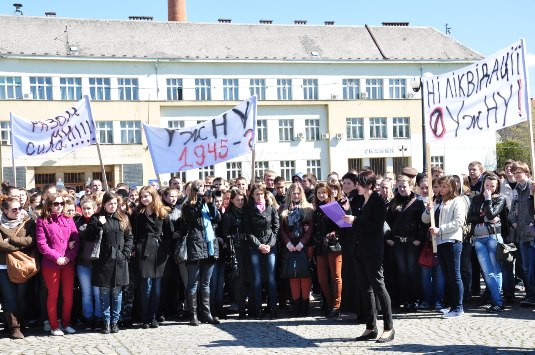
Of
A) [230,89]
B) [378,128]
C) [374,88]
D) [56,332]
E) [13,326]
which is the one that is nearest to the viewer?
[13,326]

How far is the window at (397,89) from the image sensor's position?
183 feet

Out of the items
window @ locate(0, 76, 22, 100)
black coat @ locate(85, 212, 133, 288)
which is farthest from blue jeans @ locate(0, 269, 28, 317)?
window @ locate(0, 76, 22, 100)

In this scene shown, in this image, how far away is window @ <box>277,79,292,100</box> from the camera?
5331 centimetres

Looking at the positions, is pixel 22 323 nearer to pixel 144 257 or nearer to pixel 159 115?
pixel 144 257

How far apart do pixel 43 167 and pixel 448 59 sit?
102 ft

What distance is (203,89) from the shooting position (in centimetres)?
5178

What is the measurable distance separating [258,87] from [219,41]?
4.80 metres

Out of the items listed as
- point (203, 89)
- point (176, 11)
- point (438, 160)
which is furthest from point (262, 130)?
point (438, 160)

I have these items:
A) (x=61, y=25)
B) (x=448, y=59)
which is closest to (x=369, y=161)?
(x=448, y=59)

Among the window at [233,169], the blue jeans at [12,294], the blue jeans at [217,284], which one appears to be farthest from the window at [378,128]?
the blue jeans at [12,294]

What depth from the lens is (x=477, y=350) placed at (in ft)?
27.4

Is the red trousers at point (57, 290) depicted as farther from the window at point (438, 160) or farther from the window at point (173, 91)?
the window at point (438, 160)

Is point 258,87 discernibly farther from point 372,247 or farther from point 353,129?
point 372,247

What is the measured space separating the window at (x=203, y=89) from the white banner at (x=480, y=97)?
4088 cm
